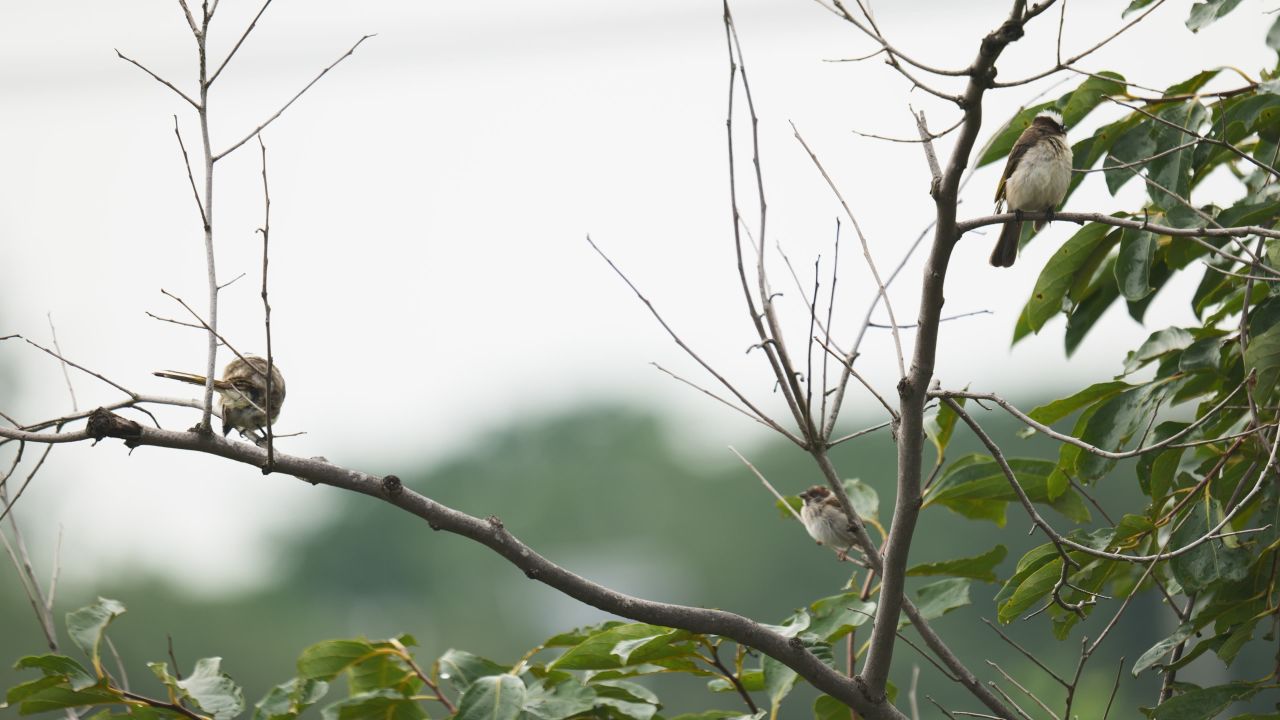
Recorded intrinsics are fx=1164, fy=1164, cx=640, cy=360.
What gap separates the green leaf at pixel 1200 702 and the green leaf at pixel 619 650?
1114 millimetres

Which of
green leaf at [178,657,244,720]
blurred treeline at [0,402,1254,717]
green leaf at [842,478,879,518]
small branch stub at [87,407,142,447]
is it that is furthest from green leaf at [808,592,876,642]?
blurred treeline at [0,402,1254,717]

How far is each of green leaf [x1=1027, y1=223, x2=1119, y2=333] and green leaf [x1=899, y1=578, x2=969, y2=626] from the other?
0.79m

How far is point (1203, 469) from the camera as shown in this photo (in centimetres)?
311

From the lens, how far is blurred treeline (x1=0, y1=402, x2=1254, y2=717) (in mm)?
30203

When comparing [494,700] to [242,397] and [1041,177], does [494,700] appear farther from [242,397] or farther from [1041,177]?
[1041,177]

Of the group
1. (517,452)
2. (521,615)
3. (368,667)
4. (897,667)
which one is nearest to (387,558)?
(517,452)

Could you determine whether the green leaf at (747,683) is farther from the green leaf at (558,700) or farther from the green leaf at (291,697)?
the green leaf at (291,697)

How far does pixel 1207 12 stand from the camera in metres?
3.21

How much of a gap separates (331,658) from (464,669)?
0.37 meters

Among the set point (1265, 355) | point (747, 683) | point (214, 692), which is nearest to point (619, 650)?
point (747, 683)

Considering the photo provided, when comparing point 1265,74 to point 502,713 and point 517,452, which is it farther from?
point 517,452

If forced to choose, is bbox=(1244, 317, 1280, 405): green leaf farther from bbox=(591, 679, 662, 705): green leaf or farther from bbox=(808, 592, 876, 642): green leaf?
bbox=(591, 679, 662, 705): green leaf

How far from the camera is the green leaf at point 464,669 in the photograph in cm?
307

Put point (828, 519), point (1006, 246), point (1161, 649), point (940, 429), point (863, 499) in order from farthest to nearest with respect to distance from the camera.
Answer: point (828, 519) → point (1006, 246) → point (863, 499) → point (940, 429) → point (1161, 649)
